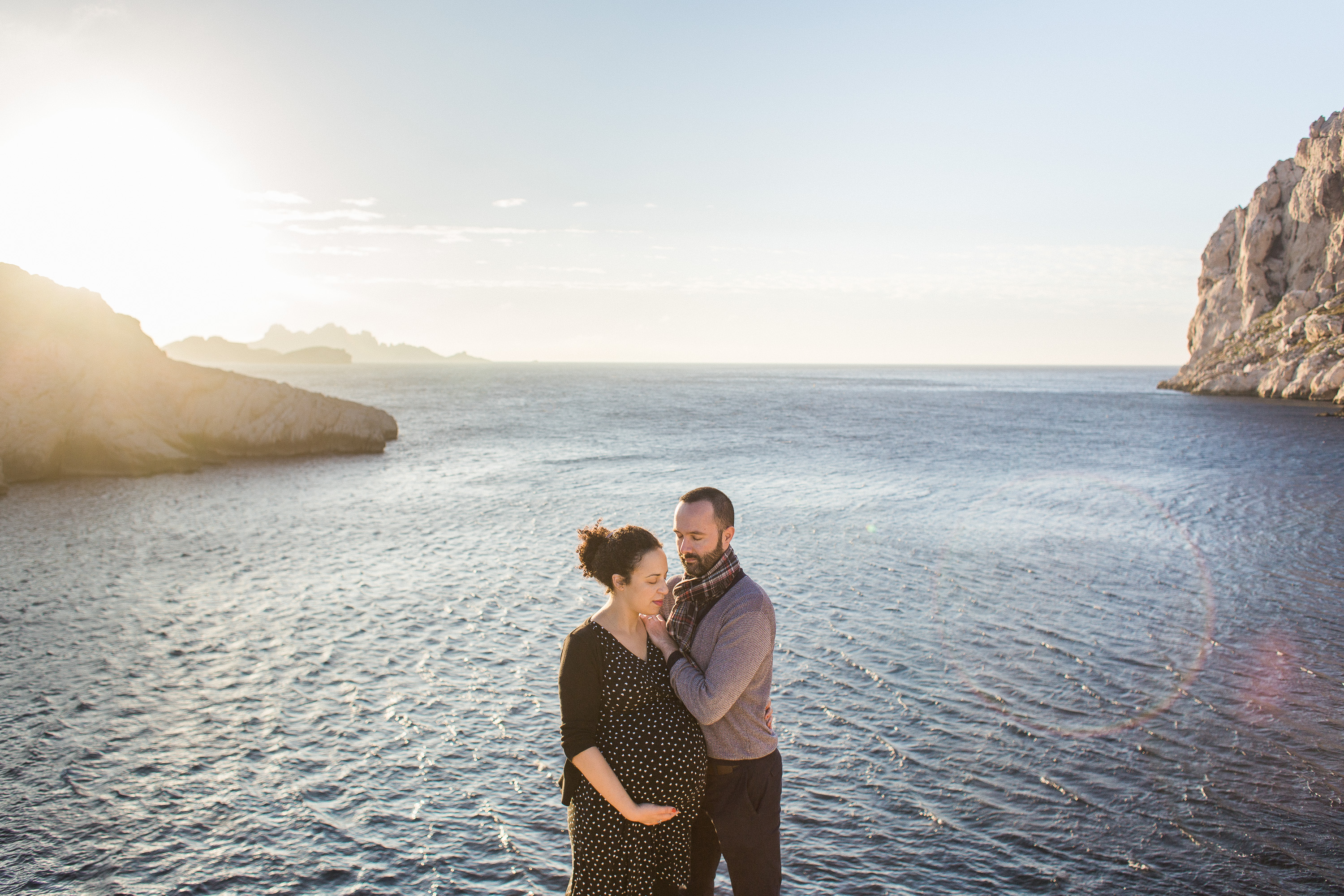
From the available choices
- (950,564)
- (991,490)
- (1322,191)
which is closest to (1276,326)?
(1322,191)

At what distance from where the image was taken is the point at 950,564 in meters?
22.9

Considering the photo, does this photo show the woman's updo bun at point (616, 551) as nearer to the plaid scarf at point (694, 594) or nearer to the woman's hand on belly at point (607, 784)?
the plaid scarf at point (694, 594)

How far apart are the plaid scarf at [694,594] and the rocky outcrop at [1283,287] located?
103 m

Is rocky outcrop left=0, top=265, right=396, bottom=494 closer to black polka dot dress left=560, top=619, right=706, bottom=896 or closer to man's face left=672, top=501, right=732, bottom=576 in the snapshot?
black polka dot dress left=560, top=619, right=706, bottom=896

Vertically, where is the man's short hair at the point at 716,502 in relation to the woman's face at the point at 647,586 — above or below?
above

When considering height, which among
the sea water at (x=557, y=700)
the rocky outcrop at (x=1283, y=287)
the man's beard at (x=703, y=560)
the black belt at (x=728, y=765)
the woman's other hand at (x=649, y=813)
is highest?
the rocky outcrop at (x=1283, y=287)

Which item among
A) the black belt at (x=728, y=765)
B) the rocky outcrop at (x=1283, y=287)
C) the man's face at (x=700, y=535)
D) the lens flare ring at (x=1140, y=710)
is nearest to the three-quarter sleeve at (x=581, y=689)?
the man's face at (x=700, y=535)

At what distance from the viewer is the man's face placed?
4.74 meters

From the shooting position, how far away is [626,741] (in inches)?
178

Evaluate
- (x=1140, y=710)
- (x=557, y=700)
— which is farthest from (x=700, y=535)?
(x=1140, y=710)

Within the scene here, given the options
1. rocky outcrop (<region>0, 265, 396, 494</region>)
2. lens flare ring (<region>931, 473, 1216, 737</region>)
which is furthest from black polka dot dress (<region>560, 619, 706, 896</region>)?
rocky outcrop (<region>0, 265, 396, 494</region>)

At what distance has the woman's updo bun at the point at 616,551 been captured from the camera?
14.5ft

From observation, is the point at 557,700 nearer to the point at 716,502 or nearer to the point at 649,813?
the point at 649,813

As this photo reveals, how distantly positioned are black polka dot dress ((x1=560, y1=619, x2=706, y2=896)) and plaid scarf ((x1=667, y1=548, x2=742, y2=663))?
0.32m
